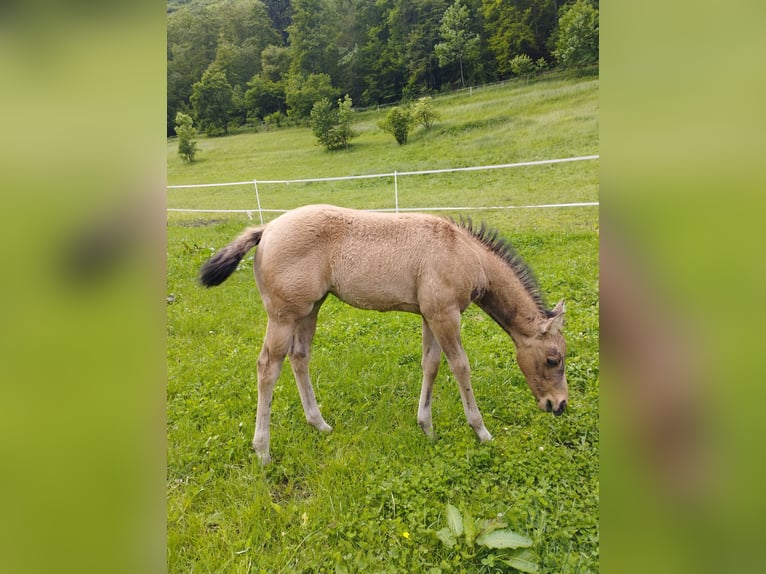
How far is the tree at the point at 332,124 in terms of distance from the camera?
277 inches

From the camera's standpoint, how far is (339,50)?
6000 millimetres

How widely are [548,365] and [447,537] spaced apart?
1.31 meters

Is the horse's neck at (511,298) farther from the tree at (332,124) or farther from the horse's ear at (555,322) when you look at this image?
the tree at (332,124)

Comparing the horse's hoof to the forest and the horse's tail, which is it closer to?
the horse's tail

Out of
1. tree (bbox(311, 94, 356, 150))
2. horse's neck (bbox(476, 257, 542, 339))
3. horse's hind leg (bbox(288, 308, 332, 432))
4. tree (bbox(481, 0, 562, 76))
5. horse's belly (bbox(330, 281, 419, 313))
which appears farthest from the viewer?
tree (bbox(311, 94, 356, 150))

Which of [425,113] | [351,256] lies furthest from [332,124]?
[351,256]

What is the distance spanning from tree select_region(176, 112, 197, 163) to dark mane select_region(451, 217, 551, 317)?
15.0ft

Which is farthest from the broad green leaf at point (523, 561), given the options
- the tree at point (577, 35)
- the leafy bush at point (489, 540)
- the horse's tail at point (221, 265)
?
the tree at point (577, 35)

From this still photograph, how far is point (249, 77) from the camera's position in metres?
6.71

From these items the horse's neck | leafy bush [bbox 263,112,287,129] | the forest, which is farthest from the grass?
leafy bush [bbox 263,112,287,129]

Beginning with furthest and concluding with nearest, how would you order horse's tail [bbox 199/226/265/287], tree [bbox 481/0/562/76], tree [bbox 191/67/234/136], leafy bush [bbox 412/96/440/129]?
leafy bush [bbox 412/96/440/129] < tree [bbox 191/67/234/136] < tree [bbox 481/0/562/76] < horse's tail [bbox 199/226/265/287]

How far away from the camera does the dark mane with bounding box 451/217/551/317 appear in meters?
2.60
